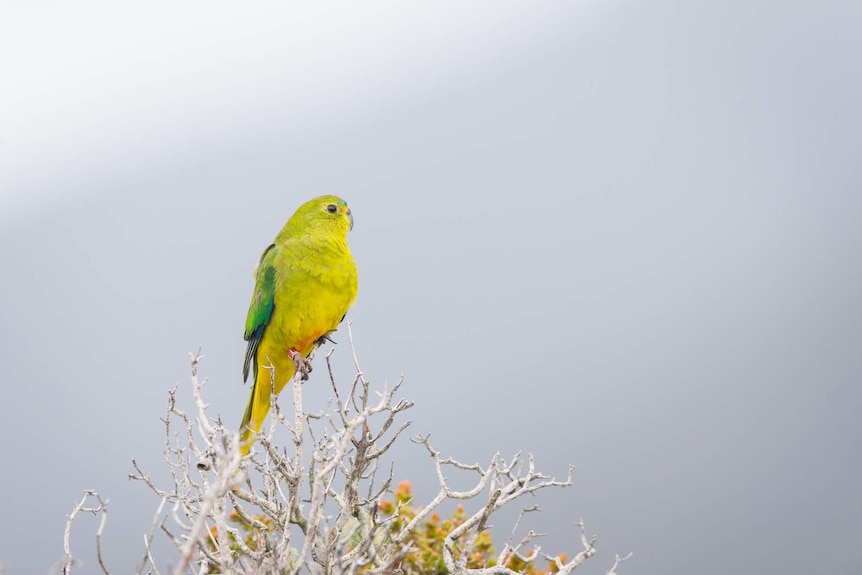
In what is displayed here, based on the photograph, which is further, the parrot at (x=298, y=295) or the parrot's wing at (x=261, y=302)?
the parrot's wing at (x=261, y=302)

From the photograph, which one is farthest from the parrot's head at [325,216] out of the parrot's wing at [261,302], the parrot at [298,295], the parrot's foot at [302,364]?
the parrot's foot at [302,364]

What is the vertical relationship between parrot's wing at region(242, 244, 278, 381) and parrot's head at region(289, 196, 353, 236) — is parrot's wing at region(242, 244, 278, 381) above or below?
below

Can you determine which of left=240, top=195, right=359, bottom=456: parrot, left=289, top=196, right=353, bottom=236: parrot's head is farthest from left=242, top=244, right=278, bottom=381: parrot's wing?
left=289, top=196, right=353, bottom=236: parrot's head

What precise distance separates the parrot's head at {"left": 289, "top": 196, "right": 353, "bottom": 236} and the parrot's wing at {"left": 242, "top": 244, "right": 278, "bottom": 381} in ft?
0.91

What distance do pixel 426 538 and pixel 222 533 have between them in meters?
2.59

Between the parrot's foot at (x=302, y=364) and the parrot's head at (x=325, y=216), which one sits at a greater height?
the parrot's head at (x=325, y=216)

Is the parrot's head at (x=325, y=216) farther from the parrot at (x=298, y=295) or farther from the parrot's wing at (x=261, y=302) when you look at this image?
the parrot's wing at (x=261, y=302)

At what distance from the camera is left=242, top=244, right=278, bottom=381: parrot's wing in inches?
184

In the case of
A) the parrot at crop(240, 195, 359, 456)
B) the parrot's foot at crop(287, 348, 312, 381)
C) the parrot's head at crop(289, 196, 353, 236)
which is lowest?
the parrot's foot at crop(287, 348, 312, 381)

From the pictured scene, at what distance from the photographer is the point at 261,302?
15.5 feet

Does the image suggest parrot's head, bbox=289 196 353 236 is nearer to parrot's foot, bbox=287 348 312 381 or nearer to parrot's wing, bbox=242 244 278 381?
parrot's wing, bbox=242 244 278 381

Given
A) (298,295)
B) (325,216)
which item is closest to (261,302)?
(298,295)

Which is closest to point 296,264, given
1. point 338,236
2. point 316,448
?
point 338,236

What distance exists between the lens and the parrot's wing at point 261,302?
468cm
